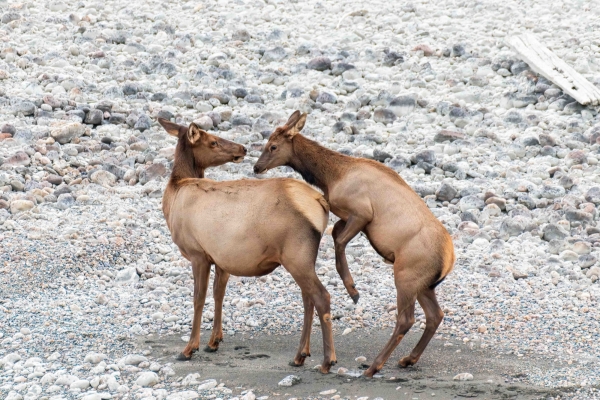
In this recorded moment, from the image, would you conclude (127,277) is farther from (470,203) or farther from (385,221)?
(470,203)

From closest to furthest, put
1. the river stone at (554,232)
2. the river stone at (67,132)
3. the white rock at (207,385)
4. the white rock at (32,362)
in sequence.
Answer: the white rock at (207,385) < the white rock at (32,362) < the river stone at (554,232) < the river stone at (67,132)

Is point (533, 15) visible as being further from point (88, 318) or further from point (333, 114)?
point (88, 318)

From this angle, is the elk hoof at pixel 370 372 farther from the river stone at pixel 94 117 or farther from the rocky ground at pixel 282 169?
the river stone at pixel 94 117

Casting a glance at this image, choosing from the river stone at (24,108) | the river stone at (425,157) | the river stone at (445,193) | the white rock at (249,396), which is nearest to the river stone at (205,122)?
the river stone at (24,108)

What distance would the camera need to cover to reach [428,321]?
7406mm

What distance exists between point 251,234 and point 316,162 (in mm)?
1174

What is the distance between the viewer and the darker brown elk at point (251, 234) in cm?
711

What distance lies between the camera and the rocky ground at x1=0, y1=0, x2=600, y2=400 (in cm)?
774

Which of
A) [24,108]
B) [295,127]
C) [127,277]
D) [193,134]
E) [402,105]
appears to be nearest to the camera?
[295,127]

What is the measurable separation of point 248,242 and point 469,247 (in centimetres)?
348

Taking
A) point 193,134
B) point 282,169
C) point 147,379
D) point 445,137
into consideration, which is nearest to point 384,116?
point 445,137

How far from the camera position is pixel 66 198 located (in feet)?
35.6

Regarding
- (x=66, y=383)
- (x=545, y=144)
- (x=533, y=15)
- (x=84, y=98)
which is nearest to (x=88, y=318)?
(x=66, y=383)

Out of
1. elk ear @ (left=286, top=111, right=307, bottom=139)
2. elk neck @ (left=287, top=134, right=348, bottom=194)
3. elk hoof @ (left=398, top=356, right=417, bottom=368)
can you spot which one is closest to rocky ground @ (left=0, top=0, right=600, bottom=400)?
elk hoof @ (left=398, top=356, right=417, bottom=368)
